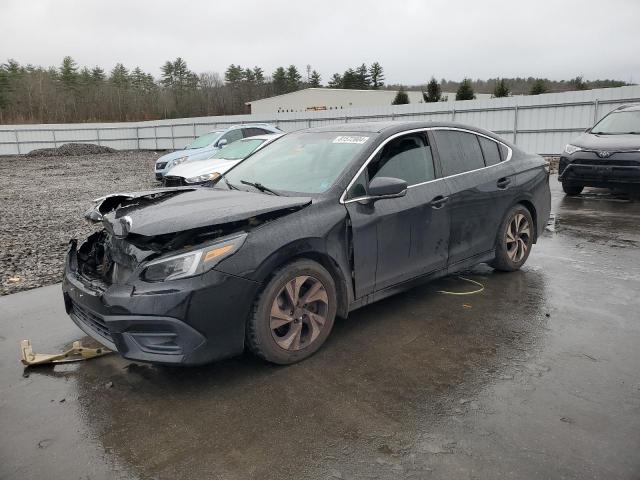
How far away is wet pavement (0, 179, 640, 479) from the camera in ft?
8.20

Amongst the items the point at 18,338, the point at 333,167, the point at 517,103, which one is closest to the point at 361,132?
the point at 333,167

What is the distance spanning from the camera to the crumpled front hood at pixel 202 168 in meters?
11.1

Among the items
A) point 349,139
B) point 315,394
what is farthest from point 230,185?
point 315,394

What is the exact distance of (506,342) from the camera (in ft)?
12.5

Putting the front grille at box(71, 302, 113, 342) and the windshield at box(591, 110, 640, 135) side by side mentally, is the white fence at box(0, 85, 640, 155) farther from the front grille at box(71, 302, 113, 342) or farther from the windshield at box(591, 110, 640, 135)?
the front grille at box(71, 302, 113, 342)

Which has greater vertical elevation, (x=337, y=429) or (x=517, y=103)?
(x=517, y=103)

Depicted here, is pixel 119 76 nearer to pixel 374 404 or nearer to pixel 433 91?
pixel 433 91

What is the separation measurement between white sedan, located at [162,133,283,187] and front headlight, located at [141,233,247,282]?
7.45 m

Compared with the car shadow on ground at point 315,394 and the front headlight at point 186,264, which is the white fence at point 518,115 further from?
the front headlight at point 186,264

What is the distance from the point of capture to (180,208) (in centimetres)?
351

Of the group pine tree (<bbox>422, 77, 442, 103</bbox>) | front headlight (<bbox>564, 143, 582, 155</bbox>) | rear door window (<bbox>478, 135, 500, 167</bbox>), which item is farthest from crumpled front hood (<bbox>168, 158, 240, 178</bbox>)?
pine tree (<bbox>422, 77, 442, 103</bbox>)

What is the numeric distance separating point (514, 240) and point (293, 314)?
3.01 metres

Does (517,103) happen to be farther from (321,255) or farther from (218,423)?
(218,423)

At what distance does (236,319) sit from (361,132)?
6.74ft
